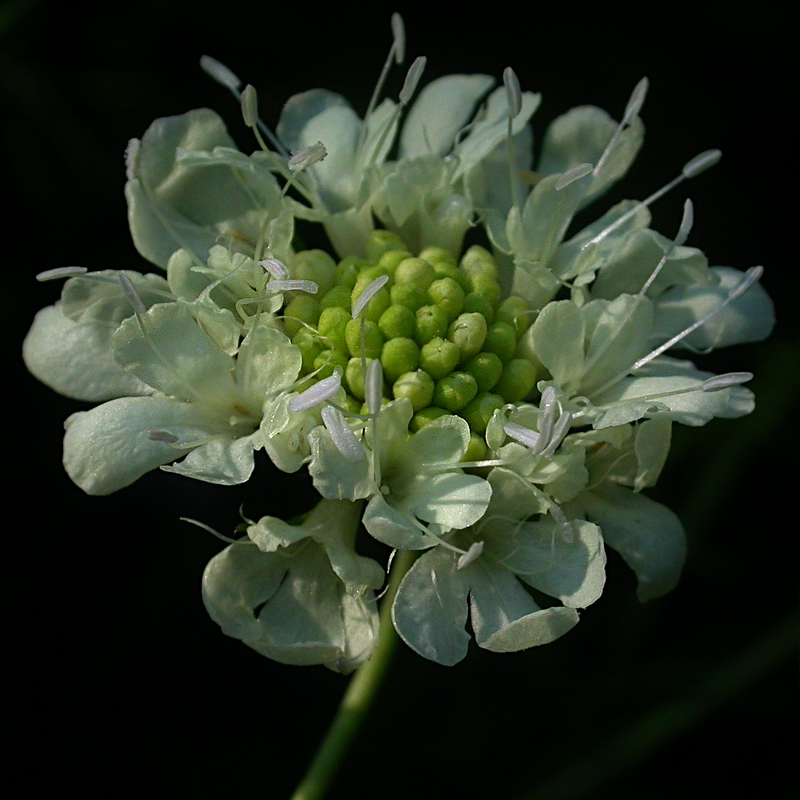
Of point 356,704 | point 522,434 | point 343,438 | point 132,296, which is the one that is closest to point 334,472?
point 343,438

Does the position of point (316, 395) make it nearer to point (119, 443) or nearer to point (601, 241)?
point (119, 443)

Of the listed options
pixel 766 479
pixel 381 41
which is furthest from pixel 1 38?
pixel 766 479

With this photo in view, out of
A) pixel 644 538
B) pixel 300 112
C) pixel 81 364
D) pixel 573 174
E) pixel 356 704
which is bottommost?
pixel 356 704

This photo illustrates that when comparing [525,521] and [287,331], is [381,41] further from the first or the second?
[525,521]

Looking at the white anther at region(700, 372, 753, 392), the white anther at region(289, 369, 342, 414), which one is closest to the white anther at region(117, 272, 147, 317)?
the white anther at region(289, 369, 342, 414)

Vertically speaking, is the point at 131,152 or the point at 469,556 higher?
the point at 131,152

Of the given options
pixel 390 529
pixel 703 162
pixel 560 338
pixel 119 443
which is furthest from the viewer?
pixel 703 162

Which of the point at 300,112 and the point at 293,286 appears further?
the point at 300,112
